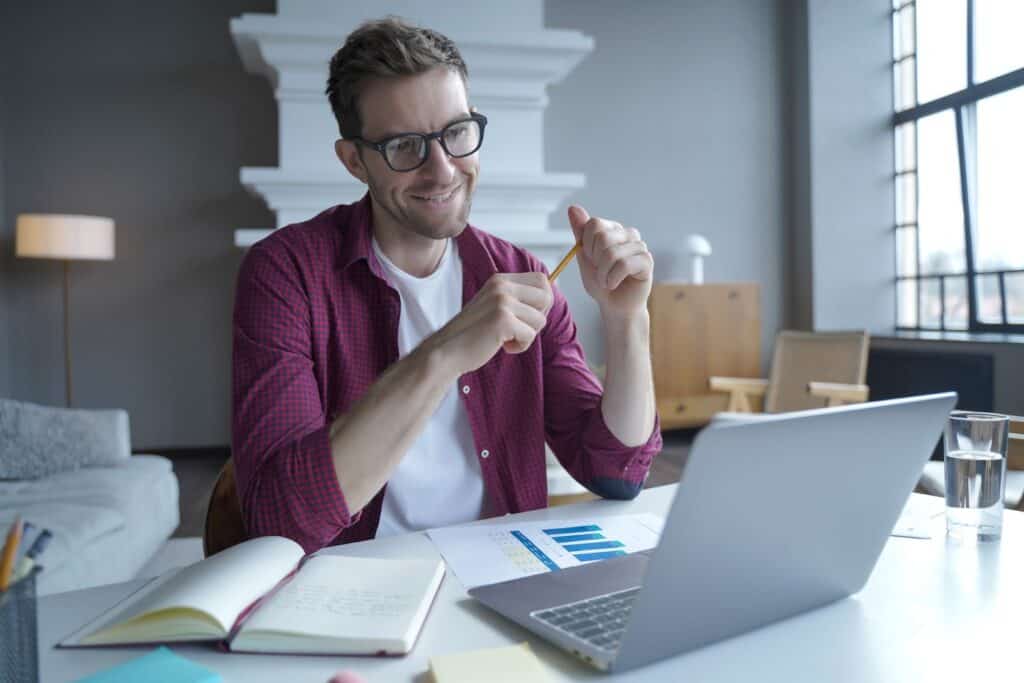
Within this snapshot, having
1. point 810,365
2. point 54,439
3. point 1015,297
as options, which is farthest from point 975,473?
point 1015,297

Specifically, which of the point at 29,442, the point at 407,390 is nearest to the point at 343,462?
the point at 407,390

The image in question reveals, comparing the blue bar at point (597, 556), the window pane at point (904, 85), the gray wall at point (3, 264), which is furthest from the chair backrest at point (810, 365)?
the gray wall at point (3, 264)

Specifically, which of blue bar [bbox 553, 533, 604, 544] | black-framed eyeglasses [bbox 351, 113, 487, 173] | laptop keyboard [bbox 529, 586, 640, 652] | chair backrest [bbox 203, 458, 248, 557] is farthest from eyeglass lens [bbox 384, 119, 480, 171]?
laptop keyboard [bbox 529, 586, 640, 652]

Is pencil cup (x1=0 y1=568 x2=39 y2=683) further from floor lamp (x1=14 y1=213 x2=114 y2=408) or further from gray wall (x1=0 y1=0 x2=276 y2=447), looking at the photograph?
gray wall (x1=0 y1=0 x2=276 y2=447)

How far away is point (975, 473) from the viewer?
0.91m

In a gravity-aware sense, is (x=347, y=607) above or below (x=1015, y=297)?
below

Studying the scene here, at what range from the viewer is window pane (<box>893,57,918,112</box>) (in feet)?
15.5

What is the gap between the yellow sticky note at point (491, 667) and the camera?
0.56 meters

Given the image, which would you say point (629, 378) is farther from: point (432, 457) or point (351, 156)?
point (351, 156)

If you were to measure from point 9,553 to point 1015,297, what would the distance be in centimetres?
447

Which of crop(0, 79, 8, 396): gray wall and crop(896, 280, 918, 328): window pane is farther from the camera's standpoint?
crop(896, 280, 918, 328): window pane

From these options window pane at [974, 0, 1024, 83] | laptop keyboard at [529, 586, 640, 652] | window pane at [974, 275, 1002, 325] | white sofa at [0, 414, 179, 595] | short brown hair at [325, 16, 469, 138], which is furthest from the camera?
window pane at [974, 275, 1002, 325]

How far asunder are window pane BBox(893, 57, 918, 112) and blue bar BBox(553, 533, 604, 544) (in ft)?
15.4

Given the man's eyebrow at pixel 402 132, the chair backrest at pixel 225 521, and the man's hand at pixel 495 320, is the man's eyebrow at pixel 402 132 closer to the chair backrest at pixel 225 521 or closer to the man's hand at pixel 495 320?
the man's hand at pixel 495 320
